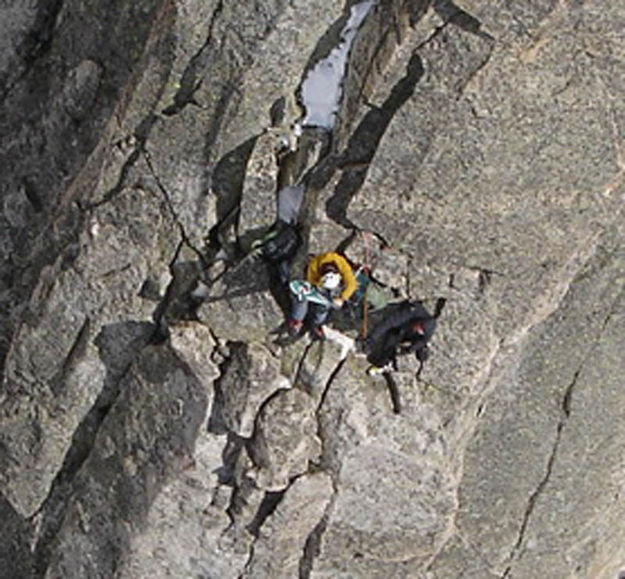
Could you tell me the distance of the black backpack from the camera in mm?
12906

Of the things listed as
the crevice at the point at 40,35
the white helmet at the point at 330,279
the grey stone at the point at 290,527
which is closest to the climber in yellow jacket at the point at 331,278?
the white helmet at the point at 330,279

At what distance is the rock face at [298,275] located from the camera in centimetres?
1170

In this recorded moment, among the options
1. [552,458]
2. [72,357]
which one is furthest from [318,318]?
[552,458]

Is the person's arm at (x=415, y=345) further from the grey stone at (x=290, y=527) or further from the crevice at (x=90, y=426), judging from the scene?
the crevice at (x=90, y=426)

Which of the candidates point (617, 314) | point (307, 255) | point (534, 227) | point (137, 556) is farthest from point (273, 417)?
point (617, 314)

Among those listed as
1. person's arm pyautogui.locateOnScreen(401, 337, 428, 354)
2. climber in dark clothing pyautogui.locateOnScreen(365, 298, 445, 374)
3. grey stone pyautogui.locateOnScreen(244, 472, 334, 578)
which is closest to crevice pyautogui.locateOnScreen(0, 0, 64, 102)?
climber in dark clothing pyautogui.locateOnScreen(365, 298, 445, 374)

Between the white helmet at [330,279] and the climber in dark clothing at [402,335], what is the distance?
4.32 ft

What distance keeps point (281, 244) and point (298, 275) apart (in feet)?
1.58

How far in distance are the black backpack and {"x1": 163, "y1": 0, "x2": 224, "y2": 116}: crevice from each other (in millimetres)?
2087

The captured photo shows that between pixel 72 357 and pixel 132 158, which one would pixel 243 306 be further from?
pixel 72 357

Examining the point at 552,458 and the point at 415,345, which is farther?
the point at 552,458

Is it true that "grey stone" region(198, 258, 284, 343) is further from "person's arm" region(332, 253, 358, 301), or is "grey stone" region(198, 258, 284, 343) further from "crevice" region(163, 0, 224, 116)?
"crevice" region(163, 0, 224, 116)

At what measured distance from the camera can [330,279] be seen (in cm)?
1183

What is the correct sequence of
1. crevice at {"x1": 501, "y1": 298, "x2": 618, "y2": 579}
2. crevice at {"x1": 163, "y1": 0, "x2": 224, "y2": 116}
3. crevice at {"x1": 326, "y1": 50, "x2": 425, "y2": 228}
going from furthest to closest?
crevice at {"x1": 501, "y1": 298, "x2": 618, "y2": 579} → crevice at {"x1": 163, "y1": 0, "x2": 224, "y2": 116} → crevice at {"x1": 326, "y1": 50, "x2": 425, "y2": 228}
